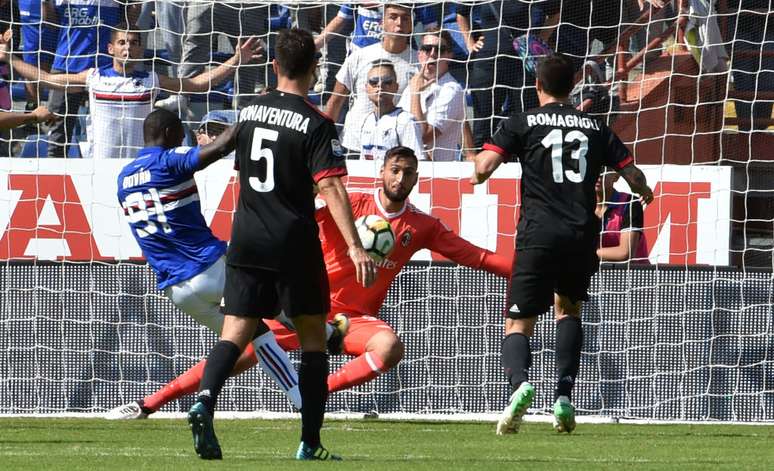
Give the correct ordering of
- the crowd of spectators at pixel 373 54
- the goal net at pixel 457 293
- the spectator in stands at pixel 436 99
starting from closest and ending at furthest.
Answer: the goal net at pixel 457 293 < the spectator in stands at pixel 436 99 < the crowd of spectators at pixel 373 54

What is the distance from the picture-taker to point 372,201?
9.47m

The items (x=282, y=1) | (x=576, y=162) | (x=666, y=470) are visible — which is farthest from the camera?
(x=282, y=1)

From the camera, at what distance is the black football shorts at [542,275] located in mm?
8016

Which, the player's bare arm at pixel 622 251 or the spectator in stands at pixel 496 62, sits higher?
the spectator in stands at pixel 496 62

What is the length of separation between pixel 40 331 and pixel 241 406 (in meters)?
1.55

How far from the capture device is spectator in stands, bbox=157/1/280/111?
11383 mm

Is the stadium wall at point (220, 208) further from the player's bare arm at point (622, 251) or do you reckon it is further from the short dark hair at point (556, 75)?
the short dark hair at point (556, 75)

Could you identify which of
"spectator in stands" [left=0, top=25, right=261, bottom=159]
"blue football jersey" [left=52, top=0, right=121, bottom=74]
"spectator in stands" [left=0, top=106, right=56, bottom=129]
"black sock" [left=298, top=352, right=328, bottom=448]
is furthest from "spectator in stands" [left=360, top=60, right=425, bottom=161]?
"black sock" [left=298, top=352, right=328, bottom=448]

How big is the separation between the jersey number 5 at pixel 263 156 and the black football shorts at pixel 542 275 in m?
2.23

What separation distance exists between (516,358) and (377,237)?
4.02ft

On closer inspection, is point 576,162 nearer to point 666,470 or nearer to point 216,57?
point 666,470

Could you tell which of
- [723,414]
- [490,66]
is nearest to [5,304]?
[490,66]

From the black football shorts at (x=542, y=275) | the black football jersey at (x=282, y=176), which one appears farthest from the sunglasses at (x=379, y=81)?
the black football jersey at (x=282, y=176)

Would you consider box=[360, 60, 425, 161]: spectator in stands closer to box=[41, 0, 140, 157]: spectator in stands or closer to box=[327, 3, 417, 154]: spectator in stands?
box=[327, 3, 417, 154]: spectator in stands
